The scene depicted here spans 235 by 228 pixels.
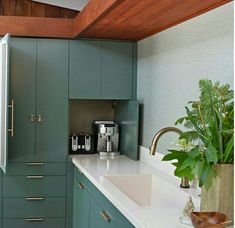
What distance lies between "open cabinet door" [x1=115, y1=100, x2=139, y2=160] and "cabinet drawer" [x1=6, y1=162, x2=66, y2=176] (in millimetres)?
611

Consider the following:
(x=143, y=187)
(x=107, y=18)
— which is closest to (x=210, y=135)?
(x=143, y=187)

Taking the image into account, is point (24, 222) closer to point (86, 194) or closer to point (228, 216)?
point (86, 194)

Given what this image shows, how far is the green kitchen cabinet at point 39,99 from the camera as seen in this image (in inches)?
168

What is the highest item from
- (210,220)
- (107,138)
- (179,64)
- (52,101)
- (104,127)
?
(179,64)

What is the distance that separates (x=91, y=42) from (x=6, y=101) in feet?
3.25

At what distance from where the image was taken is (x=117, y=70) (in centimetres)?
440

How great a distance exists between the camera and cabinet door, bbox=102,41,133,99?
438cm

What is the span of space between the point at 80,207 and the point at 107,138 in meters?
0.80

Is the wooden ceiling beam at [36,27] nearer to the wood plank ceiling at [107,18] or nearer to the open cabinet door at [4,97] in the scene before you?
the wood plank ceiling at [107,18]

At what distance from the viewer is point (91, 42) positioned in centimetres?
434

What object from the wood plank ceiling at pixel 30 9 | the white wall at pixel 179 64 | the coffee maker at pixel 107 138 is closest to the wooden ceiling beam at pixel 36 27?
the white wall at pixel 179 64

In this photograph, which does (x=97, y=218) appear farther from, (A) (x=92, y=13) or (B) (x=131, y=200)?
(A) (x=92, y=13)

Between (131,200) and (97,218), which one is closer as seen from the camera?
(131,200)

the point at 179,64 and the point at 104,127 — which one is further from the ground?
the point at 179,64
